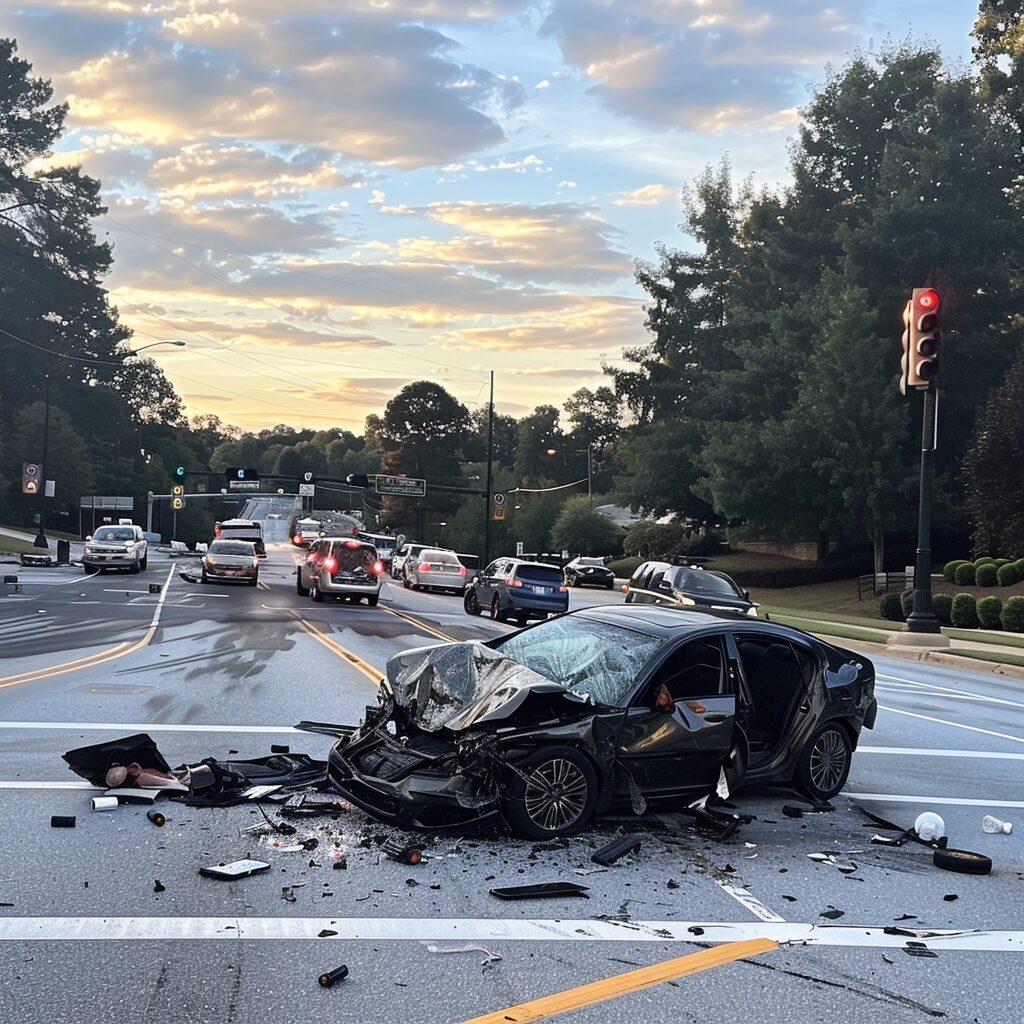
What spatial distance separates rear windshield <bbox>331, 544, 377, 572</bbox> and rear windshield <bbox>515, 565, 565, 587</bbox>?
5.46 metres

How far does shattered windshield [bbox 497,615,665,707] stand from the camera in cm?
780

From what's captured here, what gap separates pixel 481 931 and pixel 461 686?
7.55 ft

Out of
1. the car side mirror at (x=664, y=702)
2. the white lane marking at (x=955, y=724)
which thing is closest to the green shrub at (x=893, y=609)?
the white lane marking at (x=955, y=724)

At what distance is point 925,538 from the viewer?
25.5 metres

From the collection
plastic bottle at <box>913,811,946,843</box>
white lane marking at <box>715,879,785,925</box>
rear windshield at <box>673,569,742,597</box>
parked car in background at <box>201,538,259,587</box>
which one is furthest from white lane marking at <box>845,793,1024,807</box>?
parked car in background at <box>201,538,259,587</box>

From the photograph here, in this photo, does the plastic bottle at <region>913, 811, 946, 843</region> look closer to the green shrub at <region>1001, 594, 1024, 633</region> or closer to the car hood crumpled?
the car hood crumpled

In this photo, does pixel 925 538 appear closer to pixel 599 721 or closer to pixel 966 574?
pixel 966 574

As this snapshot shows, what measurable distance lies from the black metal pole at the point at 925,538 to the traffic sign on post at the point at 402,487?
67058mm

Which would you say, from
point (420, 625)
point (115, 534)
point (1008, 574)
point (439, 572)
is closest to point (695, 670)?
point (420, 625)

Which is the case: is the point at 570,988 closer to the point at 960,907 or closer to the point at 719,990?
the point at 719,990

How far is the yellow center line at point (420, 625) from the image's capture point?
71.0ft

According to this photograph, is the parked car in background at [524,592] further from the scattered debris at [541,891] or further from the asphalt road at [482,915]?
the scattered debris at [541,891]

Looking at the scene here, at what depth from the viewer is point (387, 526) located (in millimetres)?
141000

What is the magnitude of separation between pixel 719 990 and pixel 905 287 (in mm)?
53001
